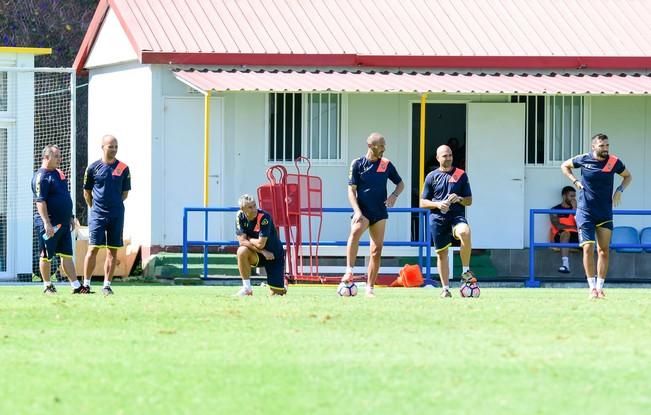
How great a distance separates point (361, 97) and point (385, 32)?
1.27 m

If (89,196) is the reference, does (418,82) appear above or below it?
above

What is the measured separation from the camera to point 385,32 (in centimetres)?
2578

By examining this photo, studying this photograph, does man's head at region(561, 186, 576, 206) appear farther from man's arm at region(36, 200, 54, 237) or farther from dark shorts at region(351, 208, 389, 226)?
man's arm at region(36, 200, 54, 237)

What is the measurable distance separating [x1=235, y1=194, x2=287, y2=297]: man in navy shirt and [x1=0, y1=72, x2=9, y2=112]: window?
22.4ft

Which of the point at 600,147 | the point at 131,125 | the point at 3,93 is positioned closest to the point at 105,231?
the point at 600,147

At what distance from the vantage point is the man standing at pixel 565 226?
2473 centimetres

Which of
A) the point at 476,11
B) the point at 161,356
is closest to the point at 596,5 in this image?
the point at 476,11

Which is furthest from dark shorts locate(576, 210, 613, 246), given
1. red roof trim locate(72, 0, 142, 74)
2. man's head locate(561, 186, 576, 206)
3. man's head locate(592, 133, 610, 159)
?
red roof trim locate(72, 0, 142, 74)

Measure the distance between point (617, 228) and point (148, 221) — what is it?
24.3 feet

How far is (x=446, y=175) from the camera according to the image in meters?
18.2

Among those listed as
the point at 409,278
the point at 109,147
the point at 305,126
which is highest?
the point at 305,126

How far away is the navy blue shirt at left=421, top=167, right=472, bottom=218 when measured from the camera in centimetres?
1798

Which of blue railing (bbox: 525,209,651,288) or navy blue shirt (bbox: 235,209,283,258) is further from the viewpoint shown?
blue railing (bbox: 525,209,651,288)

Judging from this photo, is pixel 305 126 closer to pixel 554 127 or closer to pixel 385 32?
pixel 385 32
